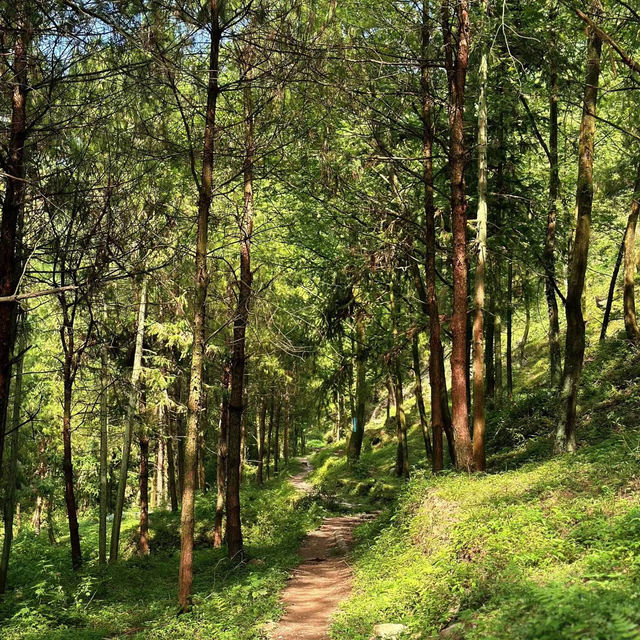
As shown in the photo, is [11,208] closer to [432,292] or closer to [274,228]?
[274,228]

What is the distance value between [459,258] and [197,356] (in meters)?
5.49

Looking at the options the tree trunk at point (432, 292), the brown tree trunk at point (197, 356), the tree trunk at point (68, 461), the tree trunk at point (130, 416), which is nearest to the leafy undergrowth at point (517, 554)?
the tree trunk at point (432, 292)

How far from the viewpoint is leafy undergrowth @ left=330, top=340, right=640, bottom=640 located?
4.36 metres

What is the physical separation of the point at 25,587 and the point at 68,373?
5.30 metres

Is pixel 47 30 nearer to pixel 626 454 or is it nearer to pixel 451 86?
pixel 451 86

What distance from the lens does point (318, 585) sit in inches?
414

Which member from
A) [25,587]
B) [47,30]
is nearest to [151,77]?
[47,30]

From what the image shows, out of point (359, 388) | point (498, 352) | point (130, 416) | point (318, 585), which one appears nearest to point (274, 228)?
point (318, 585)

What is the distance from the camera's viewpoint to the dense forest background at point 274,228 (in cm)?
746

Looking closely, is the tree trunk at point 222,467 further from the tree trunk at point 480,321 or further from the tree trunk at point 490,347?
the tree trunk at point 490,347

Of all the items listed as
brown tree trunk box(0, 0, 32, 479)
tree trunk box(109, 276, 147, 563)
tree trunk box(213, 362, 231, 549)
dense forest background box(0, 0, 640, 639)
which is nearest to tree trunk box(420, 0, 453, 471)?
dense forest background box(0, 0, 640, 639)

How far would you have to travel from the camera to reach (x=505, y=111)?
1400 cm

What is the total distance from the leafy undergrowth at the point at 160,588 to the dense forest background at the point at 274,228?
0.28 ft

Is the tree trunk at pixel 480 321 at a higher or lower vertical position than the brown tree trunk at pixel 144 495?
higher
